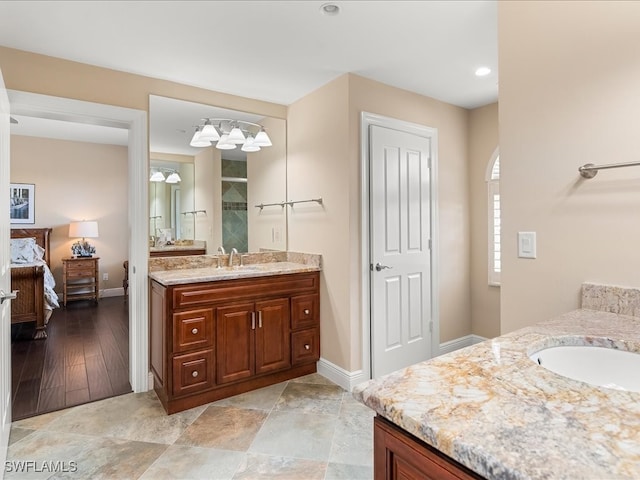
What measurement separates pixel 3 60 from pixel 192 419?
2.65 meters

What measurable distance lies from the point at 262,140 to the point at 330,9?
1586 mm

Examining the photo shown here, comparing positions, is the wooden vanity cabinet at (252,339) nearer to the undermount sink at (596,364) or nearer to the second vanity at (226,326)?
the second vanity at (226,326)

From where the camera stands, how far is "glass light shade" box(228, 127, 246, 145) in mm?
3322

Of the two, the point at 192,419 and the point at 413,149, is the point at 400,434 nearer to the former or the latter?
the point at 192,419

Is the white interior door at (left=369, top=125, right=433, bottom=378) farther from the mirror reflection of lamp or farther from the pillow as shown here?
the mirror reflection of lamp

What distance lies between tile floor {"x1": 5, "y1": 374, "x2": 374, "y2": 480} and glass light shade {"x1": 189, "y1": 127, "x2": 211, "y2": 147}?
2080 millimetres

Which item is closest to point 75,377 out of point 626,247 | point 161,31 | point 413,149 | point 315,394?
point 315,394

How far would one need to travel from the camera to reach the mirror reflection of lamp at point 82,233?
577cm

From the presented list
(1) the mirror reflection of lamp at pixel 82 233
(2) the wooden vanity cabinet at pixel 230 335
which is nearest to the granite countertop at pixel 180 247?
(2) the wooden vanity cabinet at pixel 230 335

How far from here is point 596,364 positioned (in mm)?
1145

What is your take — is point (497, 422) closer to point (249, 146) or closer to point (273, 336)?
point (273, 336)

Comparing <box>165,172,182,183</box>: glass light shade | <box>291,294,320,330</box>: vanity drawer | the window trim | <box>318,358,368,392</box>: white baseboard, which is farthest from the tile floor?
the window trim

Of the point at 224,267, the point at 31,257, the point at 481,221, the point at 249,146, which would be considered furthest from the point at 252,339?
the point at 31,257

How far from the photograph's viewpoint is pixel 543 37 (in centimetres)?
168
